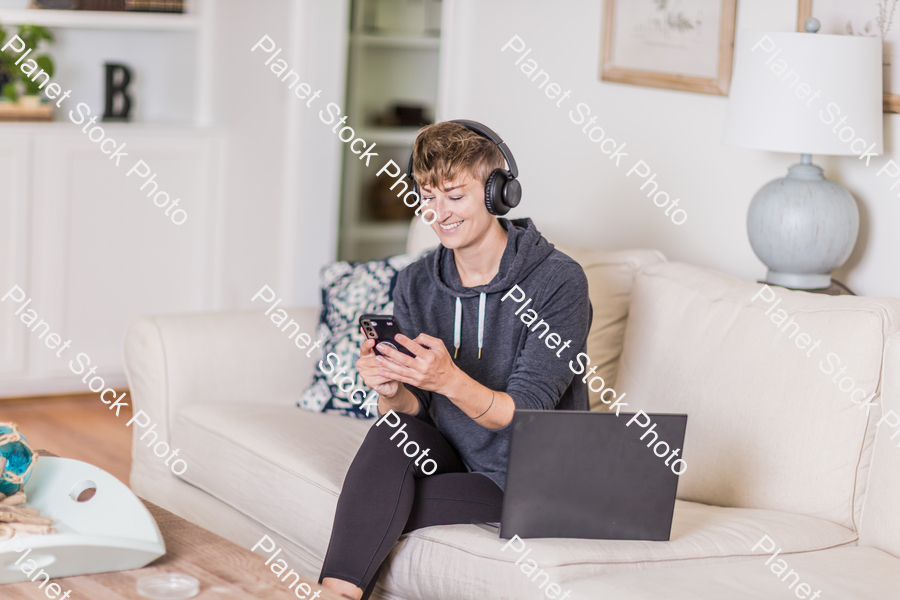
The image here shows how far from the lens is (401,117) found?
13.6ft

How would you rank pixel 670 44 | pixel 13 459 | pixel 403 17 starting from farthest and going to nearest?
pixel 403 17, pixel 670 44, pixel 13 459

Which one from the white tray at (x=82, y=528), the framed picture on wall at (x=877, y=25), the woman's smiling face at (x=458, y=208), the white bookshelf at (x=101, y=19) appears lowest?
the white tray at (x=82, y=528)

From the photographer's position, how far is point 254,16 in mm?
3809

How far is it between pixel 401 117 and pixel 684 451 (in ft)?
8.16

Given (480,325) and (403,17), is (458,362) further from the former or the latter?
(403,17)

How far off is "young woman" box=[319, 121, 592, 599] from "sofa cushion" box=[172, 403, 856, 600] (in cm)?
8

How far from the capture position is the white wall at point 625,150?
2.20 meters

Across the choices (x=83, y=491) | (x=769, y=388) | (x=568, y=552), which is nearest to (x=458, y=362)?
(x=568, y=552)

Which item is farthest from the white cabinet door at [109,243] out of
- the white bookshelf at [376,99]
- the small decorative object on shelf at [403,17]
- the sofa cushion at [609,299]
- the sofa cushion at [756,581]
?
the sofa cushion at [756,581]

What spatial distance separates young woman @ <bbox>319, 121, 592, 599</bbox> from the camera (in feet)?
5.40

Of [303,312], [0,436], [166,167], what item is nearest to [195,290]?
[166,167]

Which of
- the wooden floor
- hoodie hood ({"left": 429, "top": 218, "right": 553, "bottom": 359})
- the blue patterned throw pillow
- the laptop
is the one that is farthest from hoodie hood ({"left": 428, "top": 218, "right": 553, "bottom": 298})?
the wooden floor

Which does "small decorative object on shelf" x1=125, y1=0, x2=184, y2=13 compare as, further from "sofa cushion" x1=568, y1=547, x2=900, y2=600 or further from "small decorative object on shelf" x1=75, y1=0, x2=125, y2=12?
"sofa cushion" x1=568, y1=547, x2=900, y2=600

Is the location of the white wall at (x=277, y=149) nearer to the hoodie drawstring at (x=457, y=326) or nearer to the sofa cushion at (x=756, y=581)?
the hoodie drawstring at (x=457, y=326)
